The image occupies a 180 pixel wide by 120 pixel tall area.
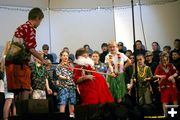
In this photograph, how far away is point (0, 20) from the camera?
9258mm

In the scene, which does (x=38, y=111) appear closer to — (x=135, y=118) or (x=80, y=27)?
(x=135, y=118)

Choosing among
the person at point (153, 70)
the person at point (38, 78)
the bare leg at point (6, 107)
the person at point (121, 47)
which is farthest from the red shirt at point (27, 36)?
the person at point (121, 47)

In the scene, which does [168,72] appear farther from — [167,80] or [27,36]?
[27,36]

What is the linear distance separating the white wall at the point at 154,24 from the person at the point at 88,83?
425cm

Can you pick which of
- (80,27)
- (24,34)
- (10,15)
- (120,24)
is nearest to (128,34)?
(120,24)

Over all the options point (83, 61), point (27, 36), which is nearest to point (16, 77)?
point (27, 36)

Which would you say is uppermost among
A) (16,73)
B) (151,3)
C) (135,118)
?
(151,3)

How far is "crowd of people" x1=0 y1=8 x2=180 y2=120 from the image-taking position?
437 centimetres

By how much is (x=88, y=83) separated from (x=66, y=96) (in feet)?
4.35

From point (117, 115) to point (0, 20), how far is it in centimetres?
610

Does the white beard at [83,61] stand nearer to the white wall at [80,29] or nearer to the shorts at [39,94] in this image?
the shorts at [39,94]

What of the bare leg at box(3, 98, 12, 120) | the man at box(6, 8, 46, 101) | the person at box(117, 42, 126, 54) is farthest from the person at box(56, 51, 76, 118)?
the man at box(6, 8, 46, 101)

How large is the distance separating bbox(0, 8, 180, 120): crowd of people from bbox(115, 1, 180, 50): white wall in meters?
1.29

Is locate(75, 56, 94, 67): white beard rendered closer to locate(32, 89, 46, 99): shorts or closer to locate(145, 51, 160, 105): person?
locate(32, 89, 46, 99): shorts
